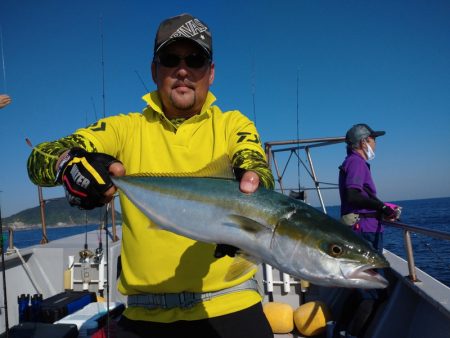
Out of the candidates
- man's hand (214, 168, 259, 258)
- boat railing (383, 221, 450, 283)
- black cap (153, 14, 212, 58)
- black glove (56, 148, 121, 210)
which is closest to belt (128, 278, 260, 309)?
man's hand (214, 168, 259, 258)

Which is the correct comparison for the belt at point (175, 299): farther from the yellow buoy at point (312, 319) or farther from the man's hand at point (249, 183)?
the yellow buoy at point (312, 319)

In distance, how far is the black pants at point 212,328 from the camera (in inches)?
102

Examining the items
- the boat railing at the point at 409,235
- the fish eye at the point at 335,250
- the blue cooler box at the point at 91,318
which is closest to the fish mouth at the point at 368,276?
the fish eye at the point at 335,250

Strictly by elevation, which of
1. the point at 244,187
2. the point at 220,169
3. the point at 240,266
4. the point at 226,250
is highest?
the point at 220,169

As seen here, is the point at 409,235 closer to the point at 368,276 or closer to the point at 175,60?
the point at 368,276

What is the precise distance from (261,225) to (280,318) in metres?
5.47

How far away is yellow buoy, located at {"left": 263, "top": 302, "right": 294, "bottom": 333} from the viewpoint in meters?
6.81

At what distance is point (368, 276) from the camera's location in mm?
1994

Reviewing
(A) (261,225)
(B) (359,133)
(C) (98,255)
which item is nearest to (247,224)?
(A) (261,225)

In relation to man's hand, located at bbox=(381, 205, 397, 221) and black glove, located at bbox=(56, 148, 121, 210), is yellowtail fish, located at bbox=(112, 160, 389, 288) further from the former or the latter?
man's hand, located at bbox=(381, 205, 397, 221)

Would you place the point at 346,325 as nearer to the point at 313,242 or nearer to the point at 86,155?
the point at 313,242

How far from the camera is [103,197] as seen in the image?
88.5 inches

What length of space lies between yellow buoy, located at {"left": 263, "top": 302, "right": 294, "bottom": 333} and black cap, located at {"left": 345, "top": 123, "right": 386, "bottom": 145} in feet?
12.2

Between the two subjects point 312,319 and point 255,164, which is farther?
point 312,319
